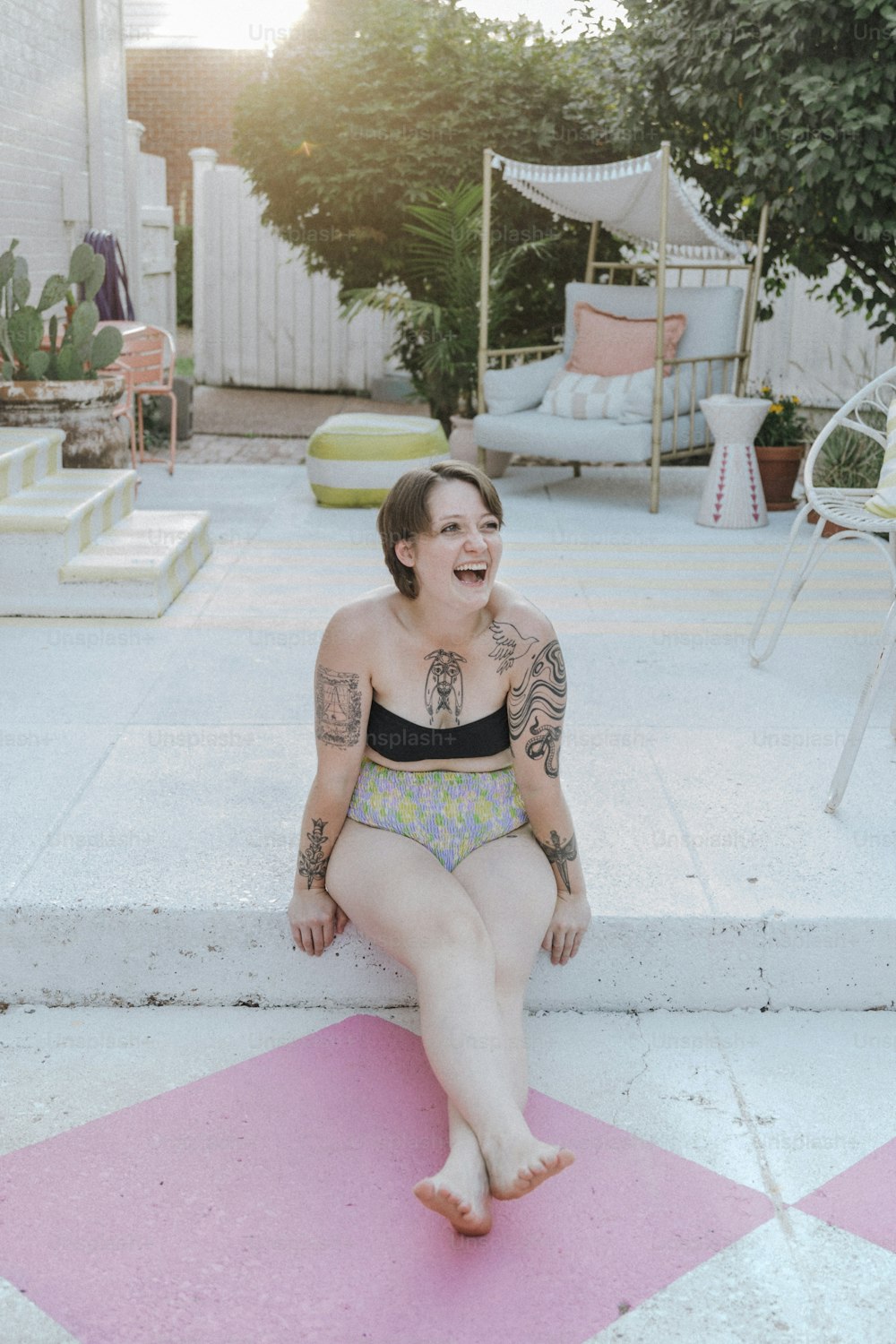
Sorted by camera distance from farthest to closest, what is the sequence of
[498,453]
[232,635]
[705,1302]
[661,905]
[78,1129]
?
[498,453], [232,635], [661,905], [78,1129], [705,1302]

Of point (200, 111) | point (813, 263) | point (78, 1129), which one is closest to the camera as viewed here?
point (78, 1129)

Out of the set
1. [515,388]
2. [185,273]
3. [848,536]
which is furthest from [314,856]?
[185,273]

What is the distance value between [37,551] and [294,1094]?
2.76m

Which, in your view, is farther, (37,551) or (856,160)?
(856,160)

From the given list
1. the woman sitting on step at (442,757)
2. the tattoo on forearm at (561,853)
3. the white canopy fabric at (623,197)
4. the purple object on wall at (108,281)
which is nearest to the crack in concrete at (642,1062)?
the woman sitting on step at (442,757)

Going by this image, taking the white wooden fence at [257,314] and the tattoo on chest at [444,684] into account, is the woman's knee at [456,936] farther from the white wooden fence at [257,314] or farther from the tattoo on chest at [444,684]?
the white wooden fence at [257,314]

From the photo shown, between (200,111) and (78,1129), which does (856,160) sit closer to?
(78,1129)

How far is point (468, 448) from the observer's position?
7375mm

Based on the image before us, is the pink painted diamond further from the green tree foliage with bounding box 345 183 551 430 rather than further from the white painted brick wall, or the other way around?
the green tree foliage with bounding box 345 183 551 430

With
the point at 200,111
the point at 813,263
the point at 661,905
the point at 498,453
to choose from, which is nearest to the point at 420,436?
the point at 498,453

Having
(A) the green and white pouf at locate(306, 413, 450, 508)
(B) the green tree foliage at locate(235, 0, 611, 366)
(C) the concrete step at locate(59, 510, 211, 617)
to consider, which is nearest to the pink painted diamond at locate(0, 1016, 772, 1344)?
(C) the concrete step at locate(59, 510, 211, 617)

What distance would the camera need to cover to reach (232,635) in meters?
4.13

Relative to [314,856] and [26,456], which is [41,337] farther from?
[314,856]

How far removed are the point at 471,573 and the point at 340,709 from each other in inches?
11.4
